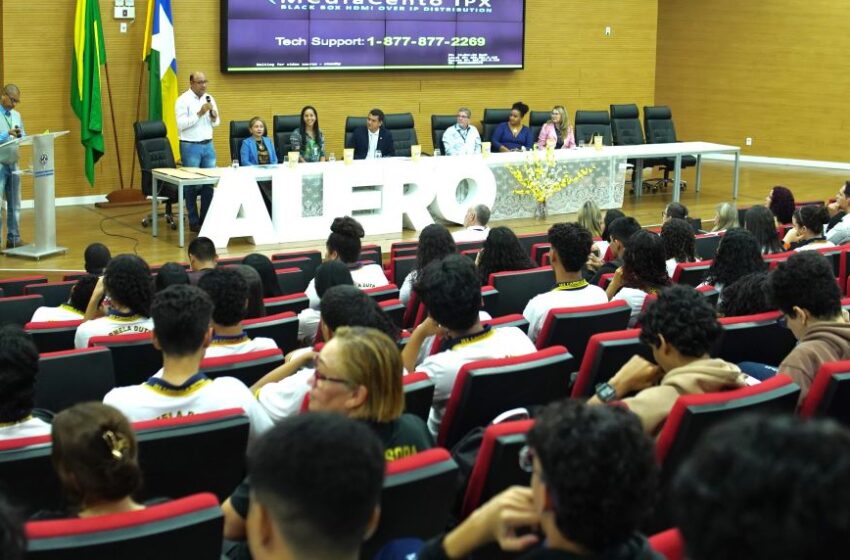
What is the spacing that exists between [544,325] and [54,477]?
1955mm

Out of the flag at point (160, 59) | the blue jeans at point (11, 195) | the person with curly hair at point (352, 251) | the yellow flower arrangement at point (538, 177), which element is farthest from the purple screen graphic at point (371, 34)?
the person with curly hair at point (352, 251)

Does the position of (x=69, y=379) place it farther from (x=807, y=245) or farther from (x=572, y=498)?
(x=807, y=245)

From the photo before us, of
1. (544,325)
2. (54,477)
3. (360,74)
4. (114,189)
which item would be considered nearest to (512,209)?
(360,74)

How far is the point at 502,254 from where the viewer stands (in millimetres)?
5461

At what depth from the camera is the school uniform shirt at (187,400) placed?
299 cm

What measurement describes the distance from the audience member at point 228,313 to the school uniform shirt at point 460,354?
0.63 meters

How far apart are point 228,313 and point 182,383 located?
0.75 meters

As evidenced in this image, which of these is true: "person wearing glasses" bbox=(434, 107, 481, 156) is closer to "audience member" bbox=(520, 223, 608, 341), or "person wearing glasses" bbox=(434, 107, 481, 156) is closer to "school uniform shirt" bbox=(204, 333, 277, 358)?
"audience member" bbox=(520, 223, 608, 341)

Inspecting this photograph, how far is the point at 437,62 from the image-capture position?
13219 millimetres

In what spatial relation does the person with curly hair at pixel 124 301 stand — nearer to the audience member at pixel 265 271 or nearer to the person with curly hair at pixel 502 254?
the audience member at pixel 265 271

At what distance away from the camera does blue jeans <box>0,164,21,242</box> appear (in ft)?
29.9

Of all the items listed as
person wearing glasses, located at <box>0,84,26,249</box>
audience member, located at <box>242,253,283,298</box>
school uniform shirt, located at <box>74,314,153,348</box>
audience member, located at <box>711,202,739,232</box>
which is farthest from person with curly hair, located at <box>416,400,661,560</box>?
person wearing glasses, located at <box>0,84,26,249</box>

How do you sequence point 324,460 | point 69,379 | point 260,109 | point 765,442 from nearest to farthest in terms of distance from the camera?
point 765,442, point 324,460, point 69,379, point 260,109

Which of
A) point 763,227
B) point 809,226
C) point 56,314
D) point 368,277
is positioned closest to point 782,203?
point 809,226
